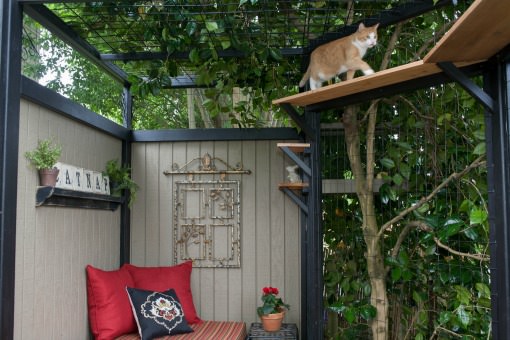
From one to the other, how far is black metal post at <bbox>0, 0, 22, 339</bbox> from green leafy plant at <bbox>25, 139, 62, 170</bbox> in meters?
0.21

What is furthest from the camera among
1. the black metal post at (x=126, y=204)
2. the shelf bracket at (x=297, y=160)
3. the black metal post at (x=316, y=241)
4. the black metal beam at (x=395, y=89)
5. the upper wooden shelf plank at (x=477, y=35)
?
the black metal post at (x=126, y=204)

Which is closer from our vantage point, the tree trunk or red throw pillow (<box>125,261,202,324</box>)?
the tree trunk

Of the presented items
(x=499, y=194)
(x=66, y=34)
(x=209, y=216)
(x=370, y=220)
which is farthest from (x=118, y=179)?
(x=499, y=194)

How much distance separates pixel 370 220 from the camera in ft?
9.57

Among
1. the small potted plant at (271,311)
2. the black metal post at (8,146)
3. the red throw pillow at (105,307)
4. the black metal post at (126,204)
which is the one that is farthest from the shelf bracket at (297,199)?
the black metal post at (8,146)

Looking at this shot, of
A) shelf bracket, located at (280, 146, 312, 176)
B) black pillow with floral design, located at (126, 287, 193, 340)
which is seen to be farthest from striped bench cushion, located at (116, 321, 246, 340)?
shelf bracket, located at (280, 146, 312, 176)

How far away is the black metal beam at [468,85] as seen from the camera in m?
1.86

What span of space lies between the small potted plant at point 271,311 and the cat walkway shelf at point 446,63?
4.94 feet

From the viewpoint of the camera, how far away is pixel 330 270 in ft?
10.7

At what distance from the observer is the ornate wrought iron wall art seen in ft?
12.8

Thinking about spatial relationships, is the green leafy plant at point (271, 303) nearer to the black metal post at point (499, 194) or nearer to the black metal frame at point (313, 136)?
the black metal frame at point (313, 136)

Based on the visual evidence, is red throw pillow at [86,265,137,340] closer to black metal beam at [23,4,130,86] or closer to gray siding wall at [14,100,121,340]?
gray siding wall at [14,100,121,340]

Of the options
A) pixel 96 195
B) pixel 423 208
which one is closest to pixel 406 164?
pixel 423 208

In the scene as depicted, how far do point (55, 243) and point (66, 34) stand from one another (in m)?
1.18
